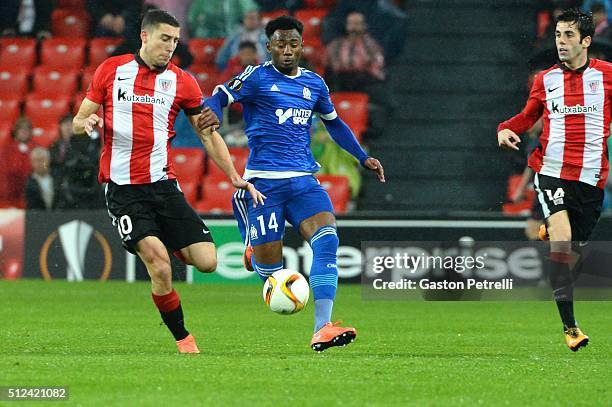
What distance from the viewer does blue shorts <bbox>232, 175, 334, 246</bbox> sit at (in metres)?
9.22

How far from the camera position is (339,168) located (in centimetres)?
1627

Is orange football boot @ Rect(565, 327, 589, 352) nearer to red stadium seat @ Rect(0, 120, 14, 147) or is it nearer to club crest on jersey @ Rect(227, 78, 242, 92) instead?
club crest on jersey @ Rect(227, 78, 242, 92)

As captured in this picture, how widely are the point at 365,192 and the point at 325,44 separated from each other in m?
2.09

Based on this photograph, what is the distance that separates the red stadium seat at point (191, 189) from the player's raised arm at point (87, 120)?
7.99 metres

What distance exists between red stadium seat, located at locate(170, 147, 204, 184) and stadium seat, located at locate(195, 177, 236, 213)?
22cm

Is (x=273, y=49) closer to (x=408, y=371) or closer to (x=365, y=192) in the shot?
(x=408, y=371)

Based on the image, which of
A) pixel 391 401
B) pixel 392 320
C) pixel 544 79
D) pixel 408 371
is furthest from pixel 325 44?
pixel 391 401

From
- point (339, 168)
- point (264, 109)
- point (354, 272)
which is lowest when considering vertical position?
point (354, 272)

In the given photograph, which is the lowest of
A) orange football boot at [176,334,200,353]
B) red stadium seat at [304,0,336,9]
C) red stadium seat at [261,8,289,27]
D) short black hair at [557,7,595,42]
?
orange football boot at [176,334,200,353]

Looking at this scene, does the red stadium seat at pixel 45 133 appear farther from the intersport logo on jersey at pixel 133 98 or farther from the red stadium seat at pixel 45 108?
the intersport logo on jersey at pixel 133 98

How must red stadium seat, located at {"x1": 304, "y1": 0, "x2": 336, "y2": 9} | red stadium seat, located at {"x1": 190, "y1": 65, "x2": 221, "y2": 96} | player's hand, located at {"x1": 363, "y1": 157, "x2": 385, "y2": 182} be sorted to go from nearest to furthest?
player's hand, located at {"x1": 363, "y1": 157, "x2": 385, "y2": 182}
red stadium seat, located at {"x1": 190, "y1": 65, "x2": 221, "y2": 96}
red stadium seat, located at {"x1": 304, "y1": 0, "x2": 336, "y2": 9}

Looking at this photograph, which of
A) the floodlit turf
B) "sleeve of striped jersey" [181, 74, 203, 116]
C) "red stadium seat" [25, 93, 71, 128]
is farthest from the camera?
"red stadium seat" [25, 93, 71, 128]

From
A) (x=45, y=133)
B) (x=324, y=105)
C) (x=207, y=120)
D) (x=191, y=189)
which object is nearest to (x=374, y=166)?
(x=324, y=105)

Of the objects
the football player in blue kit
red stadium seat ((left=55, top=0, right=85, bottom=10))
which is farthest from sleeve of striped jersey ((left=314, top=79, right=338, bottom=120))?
red stadium seat ((left=55, top=0, right=85, bottom=10))
